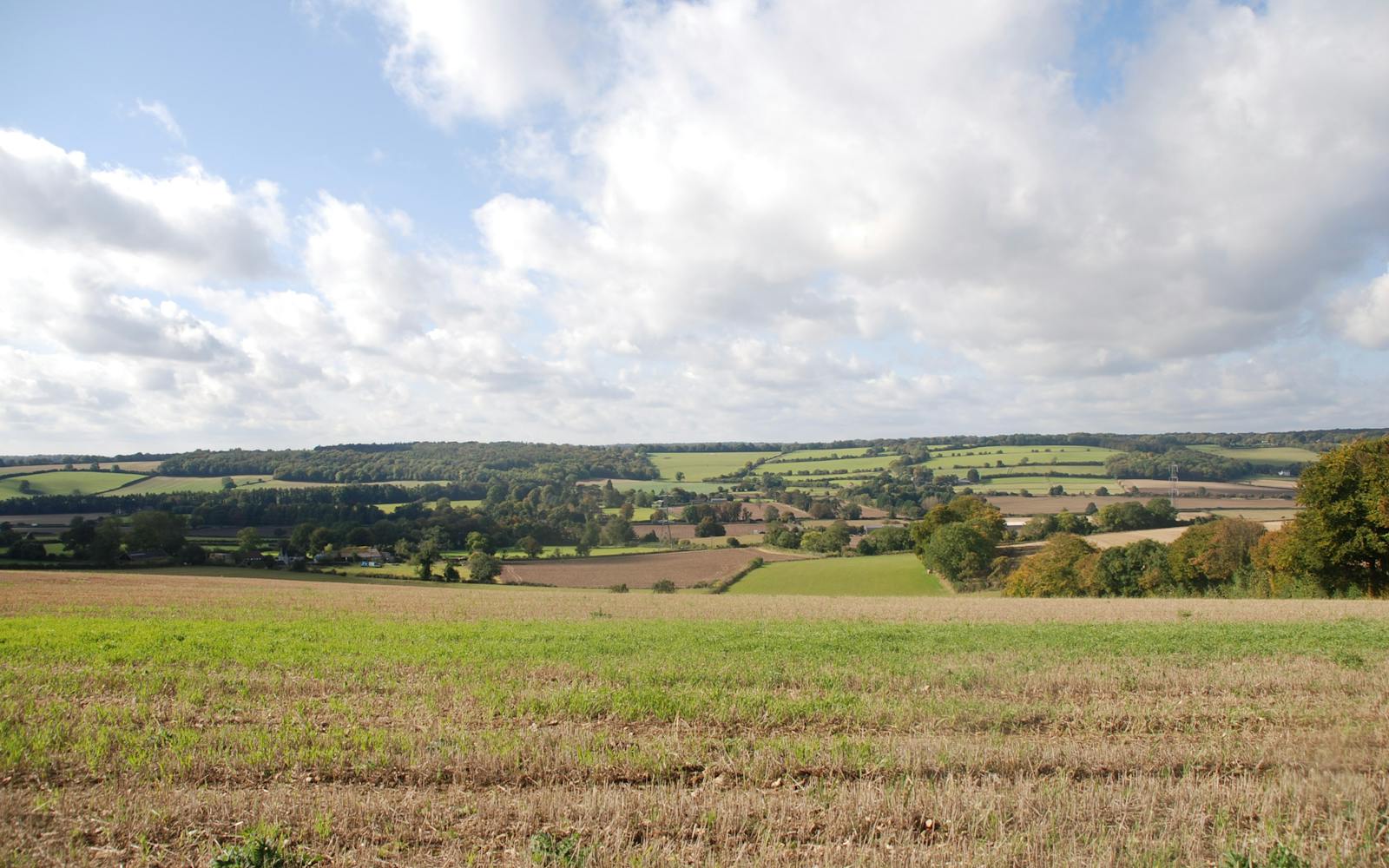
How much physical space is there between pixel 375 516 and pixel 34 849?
90703mm

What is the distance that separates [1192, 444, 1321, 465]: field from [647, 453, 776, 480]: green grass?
93.8m

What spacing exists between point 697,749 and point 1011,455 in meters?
167

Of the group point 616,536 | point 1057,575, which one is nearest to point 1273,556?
point 1057,575

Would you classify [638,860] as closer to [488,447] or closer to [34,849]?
[34,849]

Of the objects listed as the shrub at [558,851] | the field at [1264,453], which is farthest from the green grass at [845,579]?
the field at [1264,453]

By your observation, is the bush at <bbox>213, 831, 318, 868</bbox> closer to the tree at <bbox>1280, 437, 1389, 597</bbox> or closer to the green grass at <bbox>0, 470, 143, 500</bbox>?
the tree at <bbox>1280, 437, 1389, 597</bbox>

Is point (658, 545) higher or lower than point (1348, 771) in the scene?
lower

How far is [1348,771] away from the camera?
24.5 ft

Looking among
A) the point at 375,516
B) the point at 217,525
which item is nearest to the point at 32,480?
the point at 217,525

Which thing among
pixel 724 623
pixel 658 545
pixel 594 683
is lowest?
pixel 658 545

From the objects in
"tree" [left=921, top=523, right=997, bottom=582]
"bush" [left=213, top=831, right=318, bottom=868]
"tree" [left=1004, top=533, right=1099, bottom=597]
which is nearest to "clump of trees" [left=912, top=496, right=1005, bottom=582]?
"tree" [left=921, top=523, right=997, bottom=582]

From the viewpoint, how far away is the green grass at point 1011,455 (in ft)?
484

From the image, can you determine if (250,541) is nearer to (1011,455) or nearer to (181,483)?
(181,483)

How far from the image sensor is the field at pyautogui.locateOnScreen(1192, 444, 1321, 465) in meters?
123
